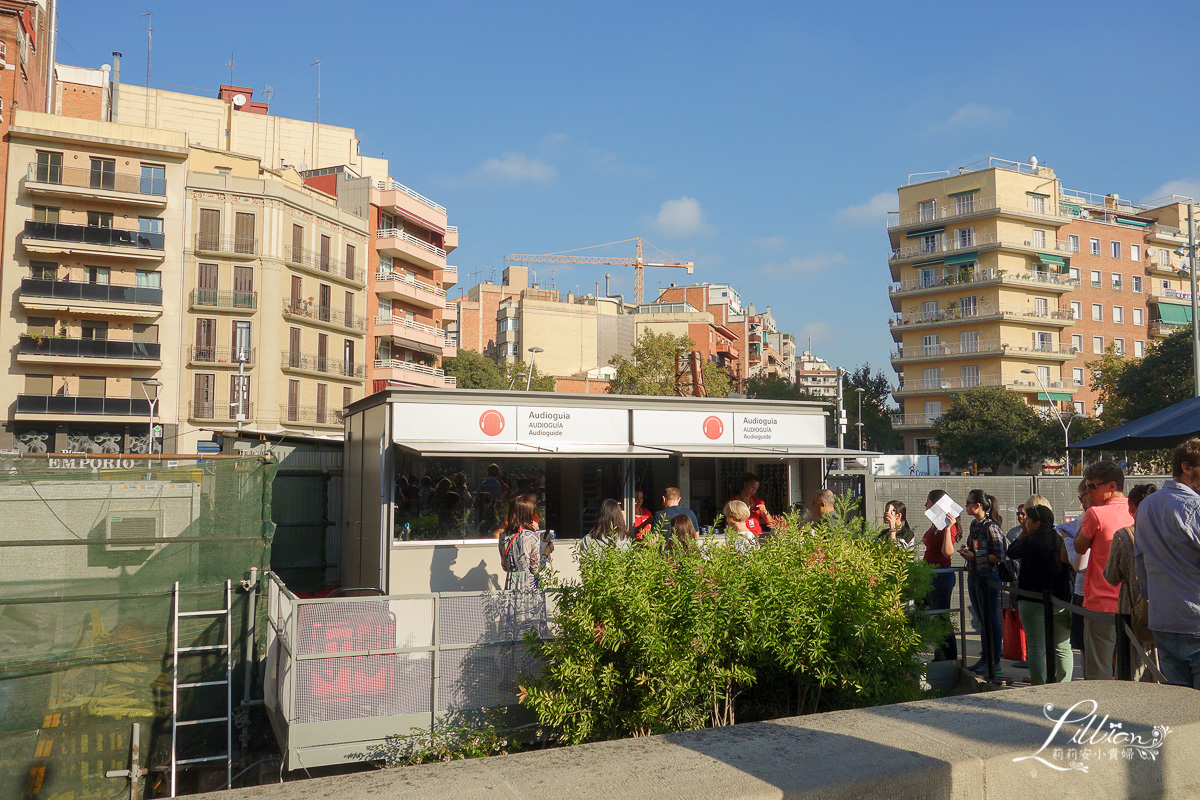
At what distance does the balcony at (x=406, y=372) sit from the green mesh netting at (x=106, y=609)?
4269 centimetres

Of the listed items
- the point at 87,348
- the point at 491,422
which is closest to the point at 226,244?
the point at 87,348

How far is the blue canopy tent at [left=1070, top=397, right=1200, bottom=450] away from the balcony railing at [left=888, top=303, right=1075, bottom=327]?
60881 mm

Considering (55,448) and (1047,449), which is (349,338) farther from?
(1047,449)

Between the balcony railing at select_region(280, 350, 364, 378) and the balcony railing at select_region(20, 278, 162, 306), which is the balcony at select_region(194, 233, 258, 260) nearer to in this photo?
the balcony railing at select_region(20, 278, 162, 306)

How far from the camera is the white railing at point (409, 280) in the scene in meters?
52.5

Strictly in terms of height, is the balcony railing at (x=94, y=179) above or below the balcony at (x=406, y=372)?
above

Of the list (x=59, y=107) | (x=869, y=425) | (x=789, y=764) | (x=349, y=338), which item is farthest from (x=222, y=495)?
(x=869, y=425)

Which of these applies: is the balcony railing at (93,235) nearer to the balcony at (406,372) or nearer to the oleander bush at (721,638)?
the balcony at (406,372)

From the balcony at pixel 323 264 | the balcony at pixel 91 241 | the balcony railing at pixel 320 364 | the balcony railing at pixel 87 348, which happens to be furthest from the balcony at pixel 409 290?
the balcony railing at pixel 87 348

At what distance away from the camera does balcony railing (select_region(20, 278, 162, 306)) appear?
42219 mm

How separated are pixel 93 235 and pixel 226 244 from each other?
587 cm

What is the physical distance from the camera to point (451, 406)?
11859 mm

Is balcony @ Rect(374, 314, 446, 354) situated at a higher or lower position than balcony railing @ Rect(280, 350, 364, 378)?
higher

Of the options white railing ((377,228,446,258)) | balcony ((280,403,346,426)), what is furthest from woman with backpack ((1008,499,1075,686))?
white railing ((377,228,446,258))
